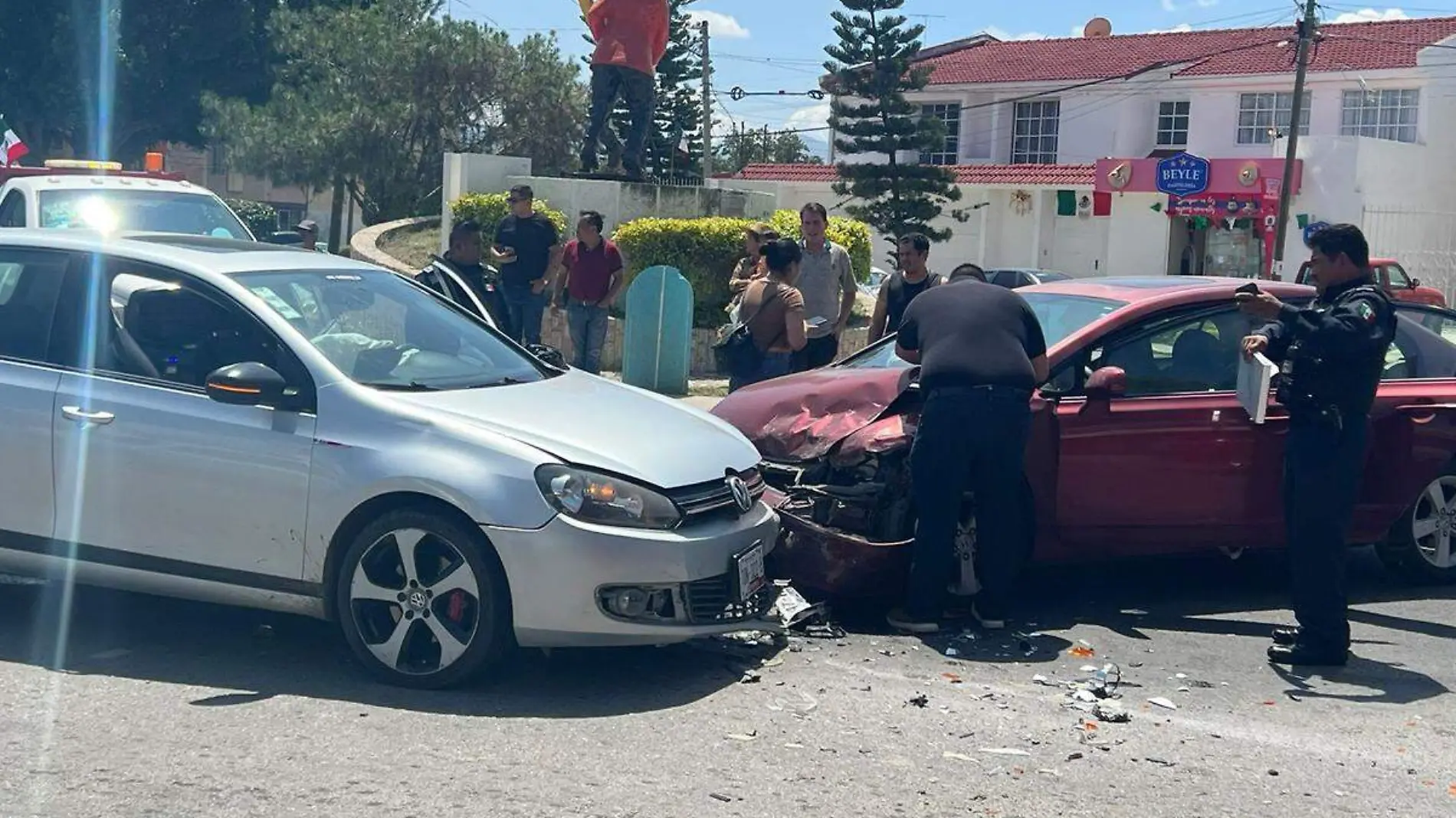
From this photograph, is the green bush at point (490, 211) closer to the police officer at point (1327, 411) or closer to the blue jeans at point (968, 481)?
the blue jeans at point (968, 481)

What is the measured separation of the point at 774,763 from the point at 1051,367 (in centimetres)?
287

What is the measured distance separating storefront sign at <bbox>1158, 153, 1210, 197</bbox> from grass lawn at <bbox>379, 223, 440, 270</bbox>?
2080cm

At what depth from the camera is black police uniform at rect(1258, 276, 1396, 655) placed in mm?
6074

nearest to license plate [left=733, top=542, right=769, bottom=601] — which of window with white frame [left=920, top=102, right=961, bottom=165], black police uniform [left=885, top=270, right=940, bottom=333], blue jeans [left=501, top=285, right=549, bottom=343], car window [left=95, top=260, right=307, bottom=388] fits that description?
car window [left=95, top=260, right=307, bottom=388]

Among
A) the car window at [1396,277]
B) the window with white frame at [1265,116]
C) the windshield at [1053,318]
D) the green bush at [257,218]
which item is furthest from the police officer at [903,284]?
the window with white frame at [1265,116]

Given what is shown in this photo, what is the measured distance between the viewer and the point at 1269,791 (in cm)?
474

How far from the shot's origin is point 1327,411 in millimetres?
6098

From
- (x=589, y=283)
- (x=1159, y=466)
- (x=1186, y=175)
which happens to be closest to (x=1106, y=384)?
(x=1159, y=466)

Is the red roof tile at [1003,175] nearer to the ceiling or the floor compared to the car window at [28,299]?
nearer to the ceiling

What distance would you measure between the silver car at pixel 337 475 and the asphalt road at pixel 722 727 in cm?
31

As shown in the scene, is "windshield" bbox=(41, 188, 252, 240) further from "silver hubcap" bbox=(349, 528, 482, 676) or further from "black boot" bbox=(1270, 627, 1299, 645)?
"black boot" bbox=(1270, 627, 1299, 645)

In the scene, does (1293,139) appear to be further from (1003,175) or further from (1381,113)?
(1003,175)

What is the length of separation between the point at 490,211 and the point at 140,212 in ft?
19.8

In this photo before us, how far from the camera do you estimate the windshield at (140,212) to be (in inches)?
482
